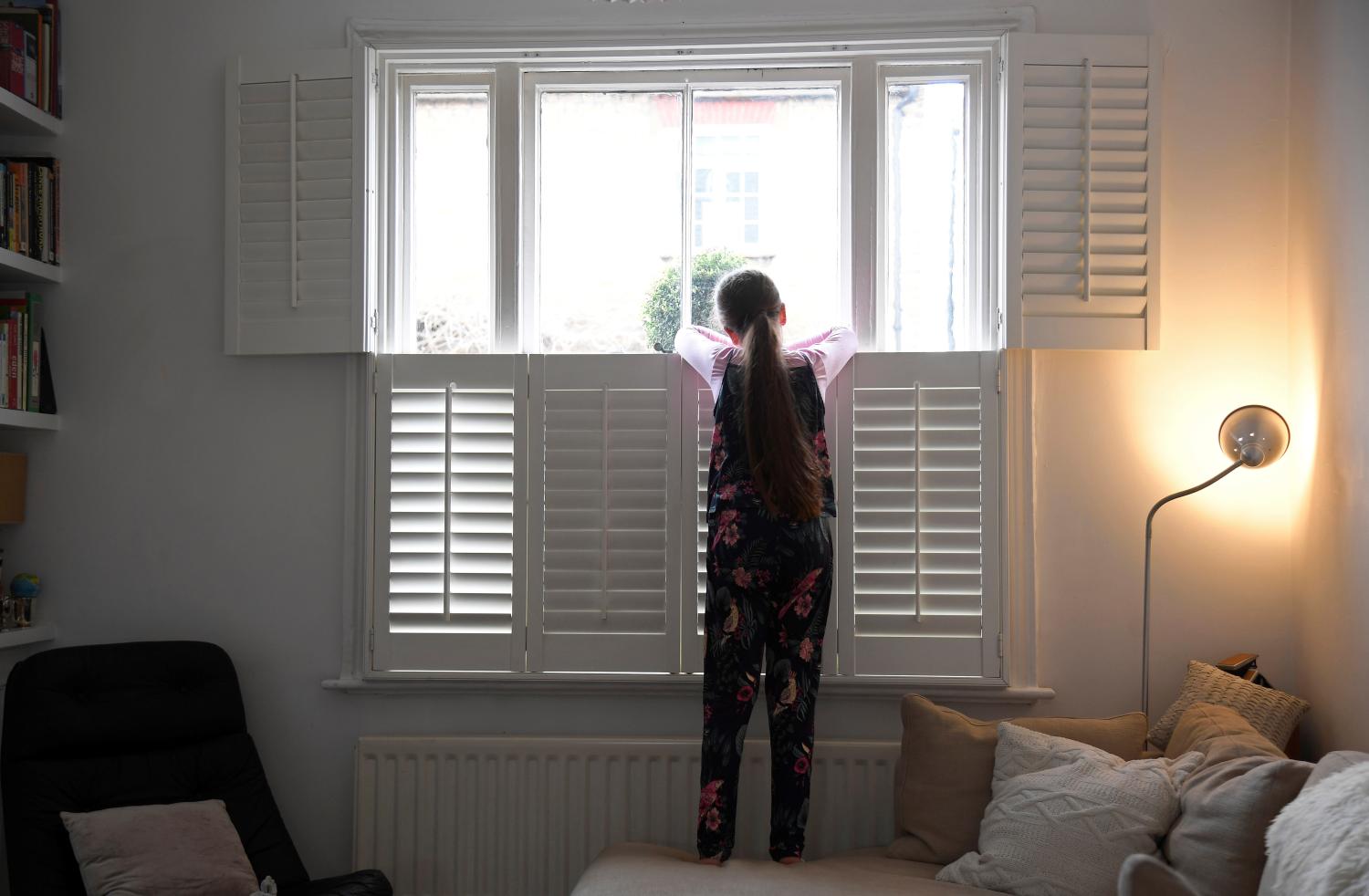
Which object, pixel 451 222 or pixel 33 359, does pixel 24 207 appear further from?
pixel 451 222

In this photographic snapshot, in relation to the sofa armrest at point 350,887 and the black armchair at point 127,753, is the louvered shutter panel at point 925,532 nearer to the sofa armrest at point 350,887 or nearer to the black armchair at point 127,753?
the sofa armrest at point 350,887

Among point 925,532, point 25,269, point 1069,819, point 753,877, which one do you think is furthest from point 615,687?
point 25,269

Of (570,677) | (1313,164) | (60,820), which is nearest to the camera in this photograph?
(60,820)

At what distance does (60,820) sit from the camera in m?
2.27

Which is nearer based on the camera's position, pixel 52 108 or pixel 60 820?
pixel 60 820

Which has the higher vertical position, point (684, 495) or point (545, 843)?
point (684, 495)

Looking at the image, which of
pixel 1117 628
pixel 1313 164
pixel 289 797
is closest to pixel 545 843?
pixel 289 797

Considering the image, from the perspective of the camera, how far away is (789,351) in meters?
2.54

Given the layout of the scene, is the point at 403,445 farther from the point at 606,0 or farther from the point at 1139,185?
the point at 1139,185

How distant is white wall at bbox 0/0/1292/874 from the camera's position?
8.62ft

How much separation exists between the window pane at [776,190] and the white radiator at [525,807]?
1.21m

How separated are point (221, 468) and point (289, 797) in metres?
0.90

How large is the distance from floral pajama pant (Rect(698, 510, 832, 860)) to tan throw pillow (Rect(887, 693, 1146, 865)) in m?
0.23

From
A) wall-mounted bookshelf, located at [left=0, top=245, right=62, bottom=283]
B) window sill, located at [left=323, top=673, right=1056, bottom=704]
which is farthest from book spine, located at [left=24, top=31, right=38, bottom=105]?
window sill, located at [left=323, top=673, right=1056, bottom=704]
